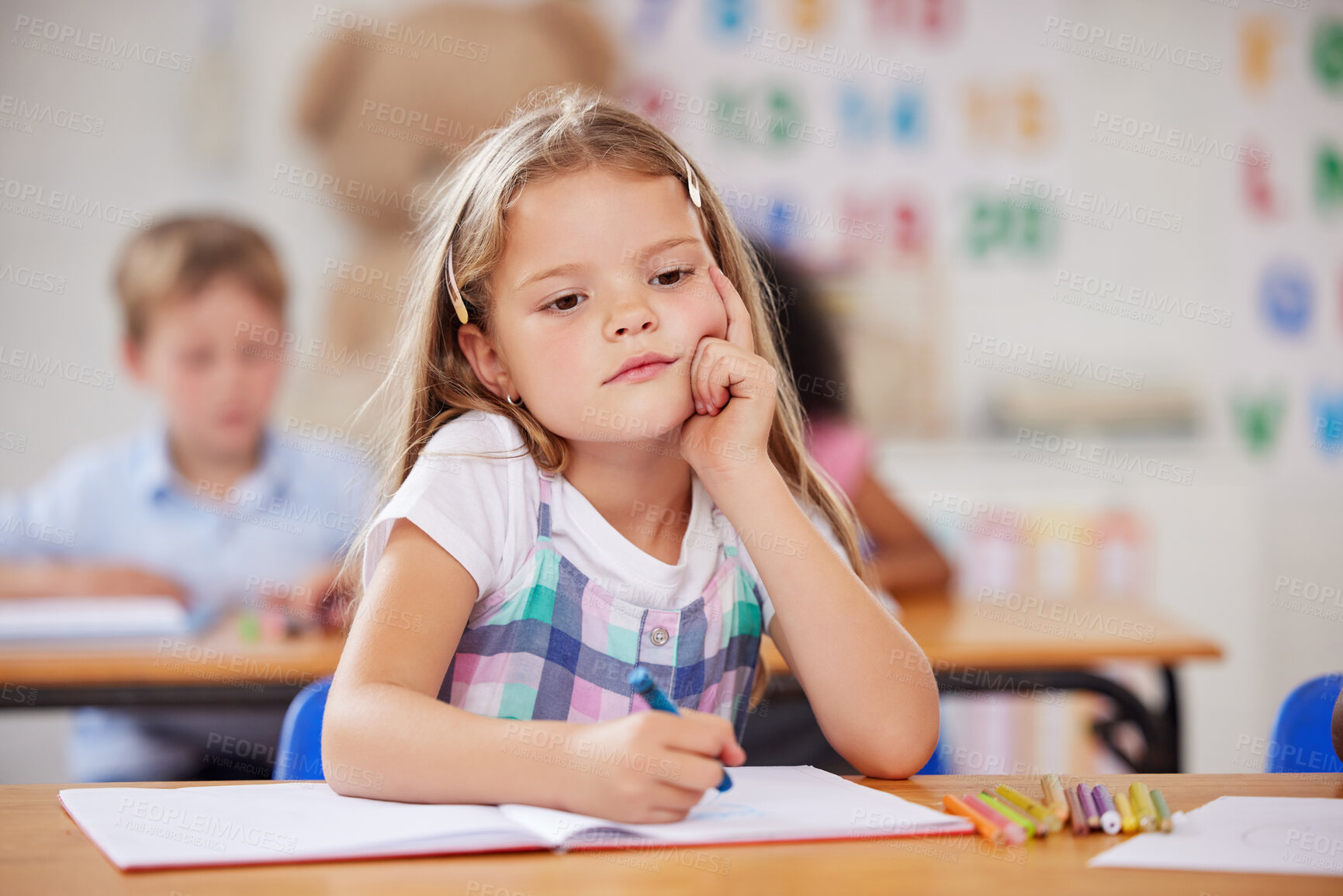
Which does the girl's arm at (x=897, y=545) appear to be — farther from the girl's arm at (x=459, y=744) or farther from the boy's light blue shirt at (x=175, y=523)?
the girl's arm at (x=459, y=744)

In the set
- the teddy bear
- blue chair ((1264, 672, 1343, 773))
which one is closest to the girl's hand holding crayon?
blue chair ((1264, 672, 1343, 773))

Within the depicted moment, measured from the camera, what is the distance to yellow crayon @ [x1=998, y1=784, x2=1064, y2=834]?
681mm

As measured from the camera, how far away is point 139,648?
65.3 inches

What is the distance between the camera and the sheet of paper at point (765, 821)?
0.65m

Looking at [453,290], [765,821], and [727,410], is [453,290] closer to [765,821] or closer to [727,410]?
[727,410]

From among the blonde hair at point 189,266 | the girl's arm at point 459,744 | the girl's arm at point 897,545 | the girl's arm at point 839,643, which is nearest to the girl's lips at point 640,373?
the girl's arm at point 839,643

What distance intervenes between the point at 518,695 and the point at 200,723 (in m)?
1.25

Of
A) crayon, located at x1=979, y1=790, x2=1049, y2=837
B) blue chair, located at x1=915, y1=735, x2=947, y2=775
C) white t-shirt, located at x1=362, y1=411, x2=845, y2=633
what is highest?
white t-shirt, located at x1=362, y1=411, x2=845, y2=633

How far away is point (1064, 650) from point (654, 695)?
1.19 metres

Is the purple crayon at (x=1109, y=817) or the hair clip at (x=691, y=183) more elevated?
the hair clip at (x=691, y=183)

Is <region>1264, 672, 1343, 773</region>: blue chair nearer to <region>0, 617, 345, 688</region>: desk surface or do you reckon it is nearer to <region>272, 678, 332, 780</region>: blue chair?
<region>272, 678, 332, 780</region>: blue chair

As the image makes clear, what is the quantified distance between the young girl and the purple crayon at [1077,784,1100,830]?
0.55ft

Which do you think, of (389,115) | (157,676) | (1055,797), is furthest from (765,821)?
(389,115)

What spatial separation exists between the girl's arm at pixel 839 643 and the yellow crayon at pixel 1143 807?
0.58ft
